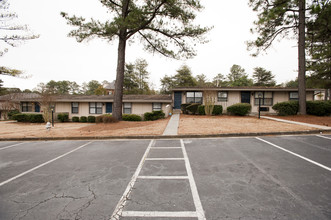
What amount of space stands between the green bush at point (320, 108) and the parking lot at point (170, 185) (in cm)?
1201

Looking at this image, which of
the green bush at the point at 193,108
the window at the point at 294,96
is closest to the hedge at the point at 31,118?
the green bush at the point at 193,108

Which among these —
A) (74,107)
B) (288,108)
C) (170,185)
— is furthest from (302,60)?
(74,107)

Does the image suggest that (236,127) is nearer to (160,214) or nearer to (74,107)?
(160,214)

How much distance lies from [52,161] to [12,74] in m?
8.87

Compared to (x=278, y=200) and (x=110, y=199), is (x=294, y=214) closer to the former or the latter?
(x=278, y=200)

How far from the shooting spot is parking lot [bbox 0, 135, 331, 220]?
194 centimetres

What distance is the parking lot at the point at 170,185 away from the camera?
1.94 m

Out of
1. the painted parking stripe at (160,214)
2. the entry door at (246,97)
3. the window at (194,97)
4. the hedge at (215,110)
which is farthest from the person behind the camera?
the window at (194,97)

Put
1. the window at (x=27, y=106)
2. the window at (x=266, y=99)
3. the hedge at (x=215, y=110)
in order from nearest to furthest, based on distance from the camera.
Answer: the hedge at (x=215, y=110) < the window at (x=266, y=99) < the window at (x=27, y=106)

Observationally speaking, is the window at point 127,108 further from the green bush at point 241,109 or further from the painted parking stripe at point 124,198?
the painted parking stripe at point 124,198

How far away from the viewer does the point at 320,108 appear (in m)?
12.3

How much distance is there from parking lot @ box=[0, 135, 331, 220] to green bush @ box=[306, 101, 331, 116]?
1201 cm

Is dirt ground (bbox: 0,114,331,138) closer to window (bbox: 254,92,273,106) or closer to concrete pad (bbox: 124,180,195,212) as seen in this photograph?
concrete pad (bbox: 124,180,195,212)

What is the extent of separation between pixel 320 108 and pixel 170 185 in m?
17.5
